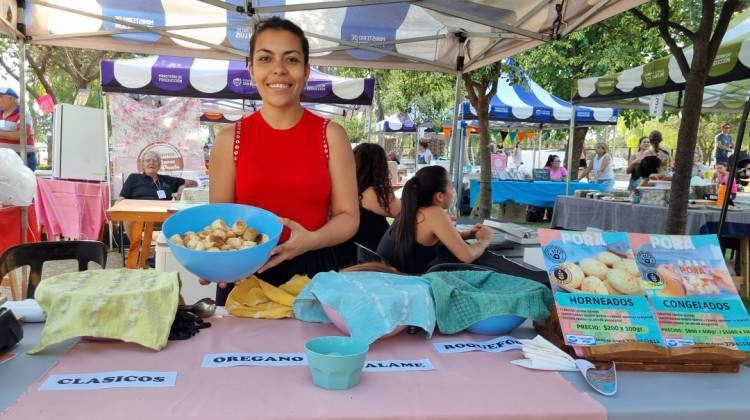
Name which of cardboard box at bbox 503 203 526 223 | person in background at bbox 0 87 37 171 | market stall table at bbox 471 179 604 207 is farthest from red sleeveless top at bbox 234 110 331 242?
cardboard box at bbox 503 203 526 223

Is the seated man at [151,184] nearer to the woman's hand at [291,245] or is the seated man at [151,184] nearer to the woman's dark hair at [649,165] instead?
the woman's hand at [291,245]

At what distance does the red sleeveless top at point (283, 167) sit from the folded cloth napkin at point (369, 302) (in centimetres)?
32

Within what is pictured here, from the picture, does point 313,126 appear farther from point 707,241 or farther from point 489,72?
point 489,72

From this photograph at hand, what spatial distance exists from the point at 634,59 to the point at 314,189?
1185 cm

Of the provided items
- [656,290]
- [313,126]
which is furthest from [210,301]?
[656,290]

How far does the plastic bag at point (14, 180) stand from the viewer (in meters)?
2.77

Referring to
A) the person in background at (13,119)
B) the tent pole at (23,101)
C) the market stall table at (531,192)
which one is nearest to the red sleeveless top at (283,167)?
the tent pole at (23,101)

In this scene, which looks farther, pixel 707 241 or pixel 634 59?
pixel 634 59

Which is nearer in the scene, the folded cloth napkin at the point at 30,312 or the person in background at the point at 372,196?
the folded cloth napkin at the point at 30,312

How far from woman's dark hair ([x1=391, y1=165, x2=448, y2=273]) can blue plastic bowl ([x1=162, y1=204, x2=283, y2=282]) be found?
66.2 inches

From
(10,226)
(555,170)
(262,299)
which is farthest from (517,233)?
(555,170)

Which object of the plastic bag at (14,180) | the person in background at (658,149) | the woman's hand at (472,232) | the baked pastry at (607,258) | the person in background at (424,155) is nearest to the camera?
the baked pastry at (607,258)

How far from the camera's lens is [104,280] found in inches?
55.2

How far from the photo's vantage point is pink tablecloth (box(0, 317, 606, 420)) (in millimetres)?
970
